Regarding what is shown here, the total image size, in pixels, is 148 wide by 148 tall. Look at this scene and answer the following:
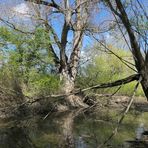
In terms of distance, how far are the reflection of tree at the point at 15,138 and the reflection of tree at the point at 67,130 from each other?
1120 mm

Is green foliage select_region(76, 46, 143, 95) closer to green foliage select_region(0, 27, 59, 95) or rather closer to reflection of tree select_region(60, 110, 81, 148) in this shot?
green foliage select_region(0, 27, 59, 95)

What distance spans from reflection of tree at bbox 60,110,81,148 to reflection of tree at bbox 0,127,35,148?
1.12 meters

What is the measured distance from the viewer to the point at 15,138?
16141 mm

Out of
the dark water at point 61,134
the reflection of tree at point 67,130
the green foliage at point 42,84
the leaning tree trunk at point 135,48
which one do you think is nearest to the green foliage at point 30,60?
the green foliage at point 42,84

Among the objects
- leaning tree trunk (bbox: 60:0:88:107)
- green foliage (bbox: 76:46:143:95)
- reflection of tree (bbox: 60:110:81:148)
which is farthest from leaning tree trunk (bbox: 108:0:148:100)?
green foliage (bbox: 76:46:143:95)

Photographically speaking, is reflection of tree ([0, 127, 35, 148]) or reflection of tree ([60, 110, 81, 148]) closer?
reflection of tree ([60, 110, 81, 148])

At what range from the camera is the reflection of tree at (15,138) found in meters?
14.6

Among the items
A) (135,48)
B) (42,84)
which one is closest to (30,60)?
(42,84)

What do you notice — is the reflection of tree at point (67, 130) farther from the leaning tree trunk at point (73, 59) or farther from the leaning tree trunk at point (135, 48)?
the leaning tree trunk at point (73, 59)

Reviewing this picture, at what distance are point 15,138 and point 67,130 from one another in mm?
2917

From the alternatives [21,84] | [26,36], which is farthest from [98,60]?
[21,84]

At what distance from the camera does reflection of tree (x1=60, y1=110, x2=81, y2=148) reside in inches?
556

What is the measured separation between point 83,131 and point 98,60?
75.7ft

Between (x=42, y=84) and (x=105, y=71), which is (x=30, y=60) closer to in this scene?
(x=42, y=84)
